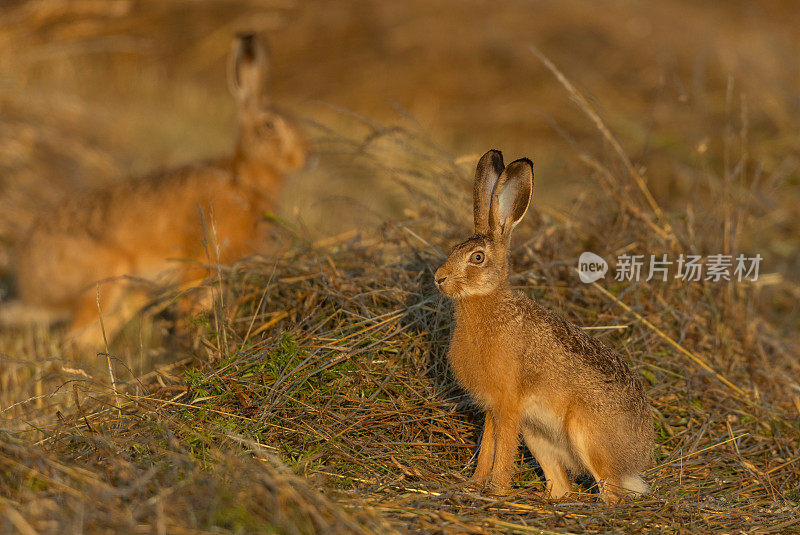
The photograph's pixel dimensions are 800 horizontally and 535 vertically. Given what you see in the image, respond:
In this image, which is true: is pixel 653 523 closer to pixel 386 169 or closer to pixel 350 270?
pixel 350 270

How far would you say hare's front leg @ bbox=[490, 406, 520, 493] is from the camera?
3.31m

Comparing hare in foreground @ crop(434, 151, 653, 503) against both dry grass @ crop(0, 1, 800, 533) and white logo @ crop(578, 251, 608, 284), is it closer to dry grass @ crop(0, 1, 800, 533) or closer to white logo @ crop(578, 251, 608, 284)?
dry grass @ crop(0, 1, 800, 533)

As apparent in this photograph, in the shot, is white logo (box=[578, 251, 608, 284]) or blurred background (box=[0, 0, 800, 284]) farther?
blurred background (box=[0, 0, 800, 284])

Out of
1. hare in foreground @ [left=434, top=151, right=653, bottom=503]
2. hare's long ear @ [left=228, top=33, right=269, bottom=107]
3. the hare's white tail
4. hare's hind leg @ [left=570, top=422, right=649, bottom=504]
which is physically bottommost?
the hare's white tail

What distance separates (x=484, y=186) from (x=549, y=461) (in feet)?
3.92

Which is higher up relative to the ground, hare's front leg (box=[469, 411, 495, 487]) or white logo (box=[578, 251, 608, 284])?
white logo (box=[578, 251, 608, 284])

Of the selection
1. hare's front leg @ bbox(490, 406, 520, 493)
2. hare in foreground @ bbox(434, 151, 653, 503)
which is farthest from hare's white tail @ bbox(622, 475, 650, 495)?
hare's front leg @ bbox(490, 406, 520, 493)

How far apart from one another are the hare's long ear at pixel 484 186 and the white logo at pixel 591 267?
1.20 meters

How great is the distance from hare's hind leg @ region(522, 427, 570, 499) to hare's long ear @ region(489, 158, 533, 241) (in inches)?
34.1

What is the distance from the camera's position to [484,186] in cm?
347

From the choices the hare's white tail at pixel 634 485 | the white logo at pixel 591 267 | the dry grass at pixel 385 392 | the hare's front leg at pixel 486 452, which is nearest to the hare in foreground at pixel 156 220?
the dry grass at pixel 385 392

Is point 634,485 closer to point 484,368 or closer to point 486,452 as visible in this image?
point 486,452

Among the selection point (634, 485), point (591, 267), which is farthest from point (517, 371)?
point (591, 267)

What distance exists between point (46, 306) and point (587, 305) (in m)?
3.83
